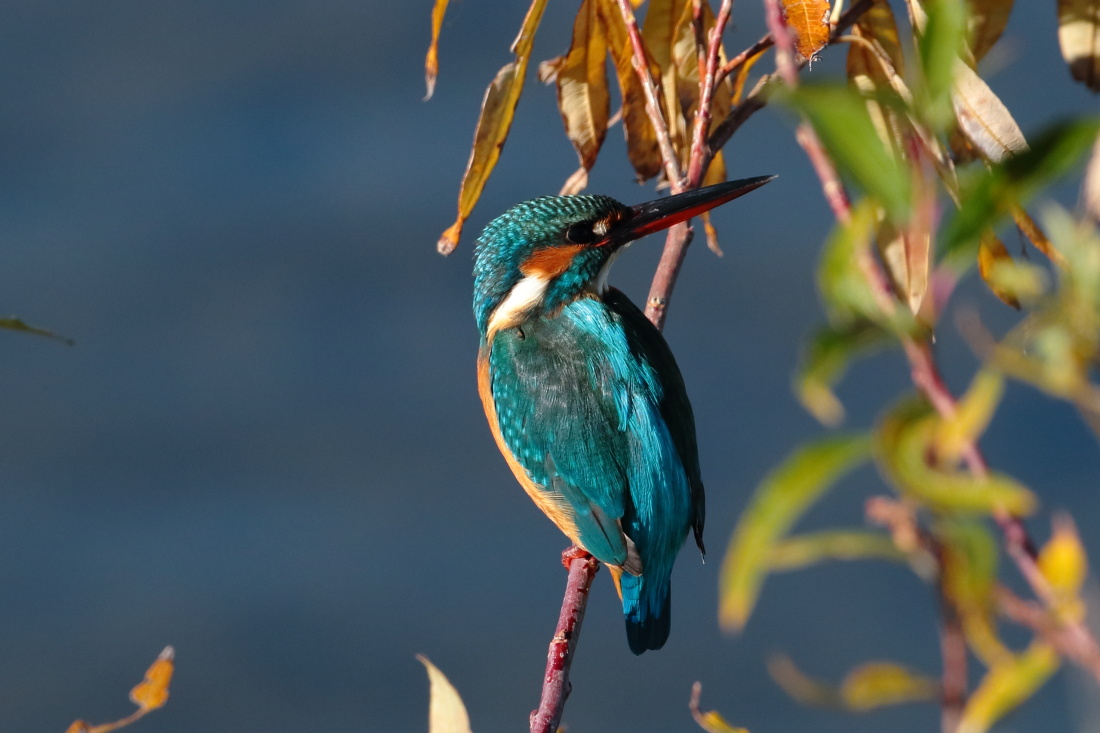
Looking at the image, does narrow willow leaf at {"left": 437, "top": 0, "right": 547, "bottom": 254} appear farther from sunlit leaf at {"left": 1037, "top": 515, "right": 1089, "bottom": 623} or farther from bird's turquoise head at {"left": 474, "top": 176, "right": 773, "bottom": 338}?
sunlit leaf at {"left": 1037, "top": 515, "right": 1089, "bottom": 623}

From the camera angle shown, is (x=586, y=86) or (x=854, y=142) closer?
(x=854, y=142)

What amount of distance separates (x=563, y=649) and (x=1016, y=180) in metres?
0.94

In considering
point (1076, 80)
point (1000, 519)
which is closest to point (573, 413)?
point (1076, 80)

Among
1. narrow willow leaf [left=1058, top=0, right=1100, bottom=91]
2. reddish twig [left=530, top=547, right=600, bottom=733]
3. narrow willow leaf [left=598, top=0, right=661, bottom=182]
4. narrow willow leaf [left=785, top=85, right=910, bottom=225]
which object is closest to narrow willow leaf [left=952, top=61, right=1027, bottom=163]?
narrow willow leaf [left=1058, top=0, right=1100, bottom=91]

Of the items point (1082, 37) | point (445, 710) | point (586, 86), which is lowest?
point (445, 710)

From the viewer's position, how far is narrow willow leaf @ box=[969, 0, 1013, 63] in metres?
1.07

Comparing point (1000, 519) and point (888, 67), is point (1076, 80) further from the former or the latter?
point (1000, 519)

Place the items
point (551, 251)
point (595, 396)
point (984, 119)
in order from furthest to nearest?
1. point (551, 251)
2. point (595, 396)
3. point (984, 119)

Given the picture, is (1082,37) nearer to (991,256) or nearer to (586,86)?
(991,256)

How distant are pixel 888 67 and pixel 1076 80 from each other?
201 millimetres

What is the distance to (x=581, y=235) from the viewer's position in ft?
5.35

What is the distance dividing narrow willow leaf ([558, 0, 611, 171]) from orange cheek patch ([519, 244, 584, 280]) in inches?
9.6

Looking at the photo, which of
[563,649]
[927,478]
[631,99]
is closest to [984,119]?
[631,99]

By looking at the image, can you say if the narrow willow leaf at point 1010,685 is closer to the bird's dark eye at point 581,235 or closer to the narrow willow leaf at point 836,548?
the narrow willow leaf at point 836,548
